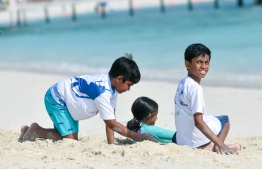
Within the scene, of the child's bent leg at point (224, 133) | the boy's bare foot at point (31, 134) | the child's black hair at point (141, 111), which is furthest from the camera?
the boy's bare foot at point (31, 134)

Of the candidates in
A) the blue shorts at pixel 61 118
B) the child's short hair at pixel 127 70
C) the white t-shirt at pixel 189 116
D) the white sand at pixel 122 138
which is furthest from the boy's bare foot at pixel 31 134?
the white t-shirt at pixel 189 116

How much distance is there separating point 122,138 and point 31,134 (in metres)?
0.92

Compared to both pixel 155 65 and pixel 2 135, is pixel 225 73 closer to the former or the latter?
pixel 155 65

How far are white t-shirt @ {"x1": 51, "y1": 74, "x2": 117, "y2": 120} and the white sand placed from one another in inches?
11.6

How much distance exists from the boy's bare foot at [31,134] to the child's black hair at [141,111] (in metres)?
0.94

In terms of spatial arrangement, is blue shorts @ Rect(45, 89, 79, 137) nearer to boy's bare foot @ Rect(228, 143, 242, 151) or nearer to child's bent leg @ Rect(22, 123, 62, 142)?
child's bent leg @ Rect(22, 123, 62, 142)

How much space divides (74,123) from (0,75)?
811 centimetres

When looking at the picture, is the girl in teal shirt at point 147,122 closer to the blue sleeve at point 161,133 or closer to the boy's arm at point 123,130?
the blue sleeve at point 161,133

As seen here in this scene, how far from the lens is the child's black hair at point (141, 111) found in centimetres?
606

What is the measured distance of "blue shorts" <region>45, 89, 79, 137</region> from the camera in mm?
5910

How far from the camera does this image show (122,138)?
6.38 metres

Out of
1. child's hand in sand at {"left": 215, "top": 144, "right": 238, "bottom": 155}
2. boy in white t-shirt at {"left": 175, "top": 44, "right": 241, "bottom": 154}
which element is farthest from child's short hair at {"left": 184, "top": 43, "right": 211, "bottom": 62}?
child's hand in sand at {"left": 215, "top": 144, "right": 238, "bottom": 155}

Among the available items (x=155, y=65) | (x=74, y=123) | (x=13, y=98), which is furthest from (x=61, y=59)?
(x=74, y=123)

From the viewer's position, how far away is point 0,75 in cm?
1372
